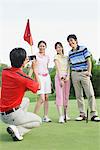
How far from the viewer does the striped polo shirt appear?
5824mm

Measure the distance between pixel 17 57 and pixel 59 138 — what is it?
110 centimetres

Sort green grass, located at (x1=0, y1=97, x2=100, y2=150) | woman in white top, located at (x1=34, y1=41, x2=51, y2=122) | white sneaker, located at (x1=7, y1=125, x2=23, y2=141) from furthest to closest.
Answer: woman in white top, located at (x1=34, y1=41, x2=51, y2=122) → white sneaker, located at (x1=7, y1=125, x2=23, y2=141) → green grass, located at (x1=0, y1=97, x2=100, y2=150)

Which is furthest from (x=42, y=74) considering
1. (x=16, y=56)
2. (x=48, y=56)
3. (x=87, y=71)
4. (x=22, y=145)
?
(x=22, y=145)

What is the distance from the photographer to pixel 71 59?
19.5ft

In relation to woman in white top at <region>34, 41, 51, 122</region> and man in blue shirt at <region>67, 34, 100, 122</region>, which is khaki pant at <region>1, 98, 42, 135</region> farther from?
man in blue shirt at <region>67, 34, 100, 122</region>

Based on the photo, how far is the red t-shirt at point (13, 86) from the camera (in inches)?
171

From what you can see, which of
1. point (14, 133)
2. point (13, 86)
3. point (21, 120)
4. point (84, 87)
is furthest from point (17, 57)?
point (84, 87)

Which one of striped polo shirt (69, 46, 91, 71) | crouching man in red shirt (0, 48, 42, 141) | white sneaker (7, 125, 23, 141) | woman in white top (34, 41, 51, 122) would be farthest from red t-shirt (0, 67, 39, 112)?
striped polo shirt (69, 46, 91, 71)

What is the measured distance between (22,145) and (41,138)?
1.39 ft

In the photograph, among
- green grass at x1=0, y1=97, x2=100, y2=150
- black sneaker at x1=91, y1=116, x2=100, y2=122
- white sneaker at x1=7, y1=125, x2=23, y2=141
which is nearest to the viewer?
green grass at x1=0, y1=97, x2=100, y2=150

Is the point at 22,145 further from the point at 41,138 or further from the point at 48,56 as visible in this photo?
the point at 48,56

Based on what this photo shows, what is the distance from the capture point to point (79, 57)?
19.2ft

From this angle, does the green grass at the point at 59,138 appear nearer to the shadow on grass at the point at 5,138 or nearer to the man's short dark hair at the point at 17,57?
the shadow on grass at the point at 5,138

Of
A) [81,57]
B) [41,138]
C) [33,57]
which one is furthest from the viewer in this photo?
[81,57]
